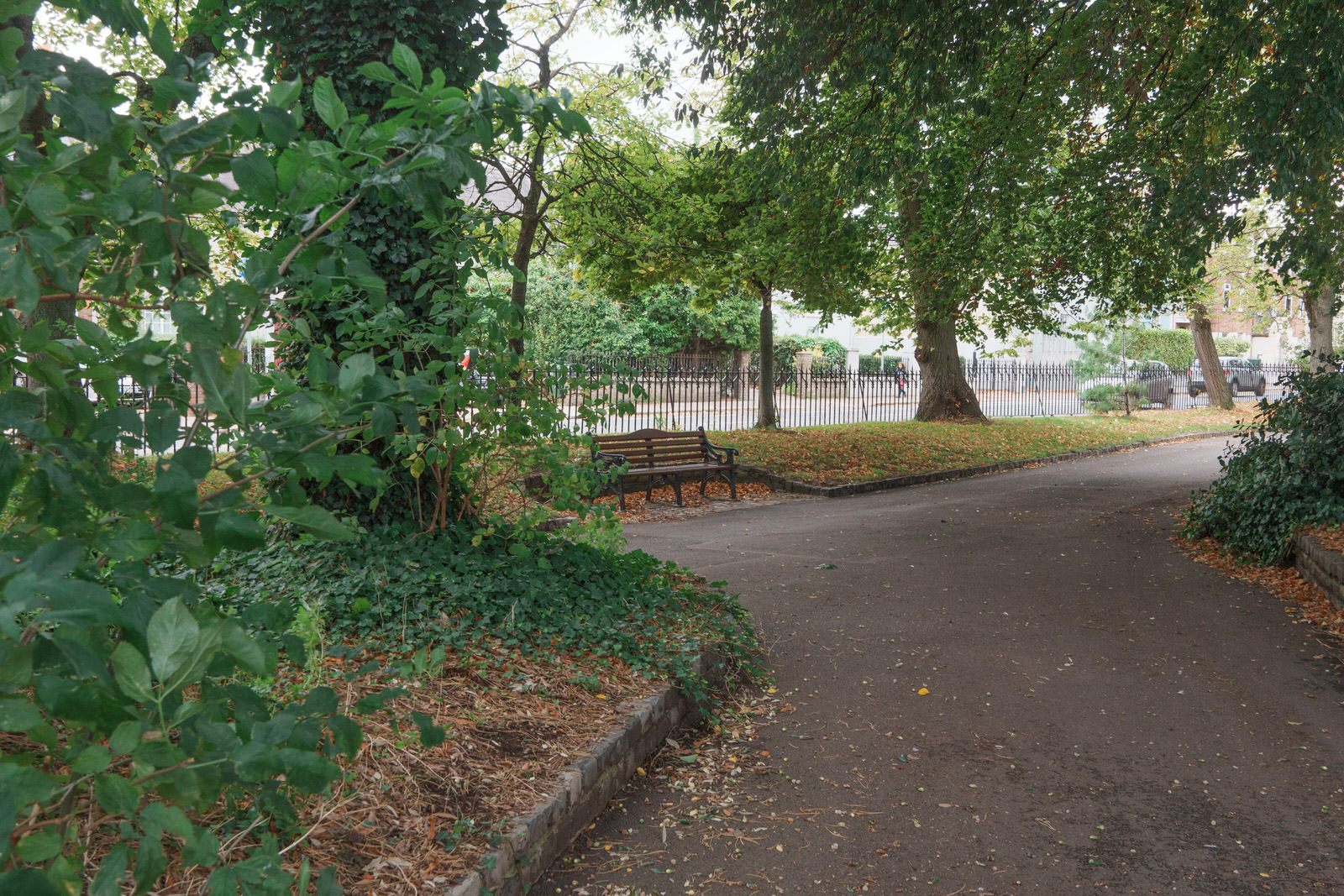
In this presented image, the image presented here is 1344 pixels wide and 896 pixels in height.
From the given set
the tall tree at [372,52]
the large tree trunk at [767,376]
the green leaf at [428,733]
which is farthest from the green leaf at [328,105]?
the large tree trunk at [767,376]

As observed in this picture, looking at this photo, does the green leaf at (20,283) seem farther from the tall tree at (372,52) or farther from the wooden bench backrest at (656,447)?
the wooden bench backrest at (656,447)

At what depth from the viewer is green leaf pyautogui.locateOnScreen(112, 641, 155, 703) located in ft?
4.40

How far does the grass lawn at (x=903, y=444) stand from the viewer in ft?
49.8

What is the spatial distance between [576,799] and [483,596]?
68.4 inches

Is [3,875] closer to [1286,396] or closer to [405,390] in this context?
[405,390]

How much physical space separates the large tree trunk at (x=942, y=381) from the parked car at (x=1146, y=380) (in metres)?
11.8

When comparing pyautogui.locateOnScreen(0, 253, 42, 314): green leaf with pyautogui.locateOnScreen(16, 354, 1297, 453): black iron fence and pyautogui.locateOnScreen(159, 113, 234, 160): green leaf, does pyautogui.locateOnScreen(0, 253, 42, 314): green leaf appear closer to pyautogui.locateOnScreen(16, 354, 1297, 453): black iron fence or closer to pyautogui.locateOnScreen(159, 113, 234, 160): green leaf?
pyautogui.locateOnScreen(159, 113, 234, 160): green leaf

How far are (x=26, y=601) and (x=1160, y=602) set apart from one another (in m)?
8.00

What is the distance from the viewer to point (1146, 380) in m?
34.8

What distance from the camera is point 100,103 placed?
1.63 metres

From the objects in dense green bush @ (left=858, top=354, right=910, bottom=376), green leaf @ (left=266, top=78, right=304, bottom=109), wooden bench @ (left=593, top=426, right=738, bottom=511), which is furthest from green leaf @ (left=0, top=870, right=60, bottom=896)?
dense green bush @ (left=858, top=354, right=910, bottom=376)

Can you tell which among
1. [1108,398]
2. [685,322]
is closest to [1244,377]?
[1108,398]

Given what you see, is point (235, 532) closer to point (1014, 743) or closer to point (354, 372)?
point (354, 372)

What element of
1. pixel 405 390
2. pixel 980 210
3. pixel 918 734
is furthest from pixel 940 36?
pixel 405 390
